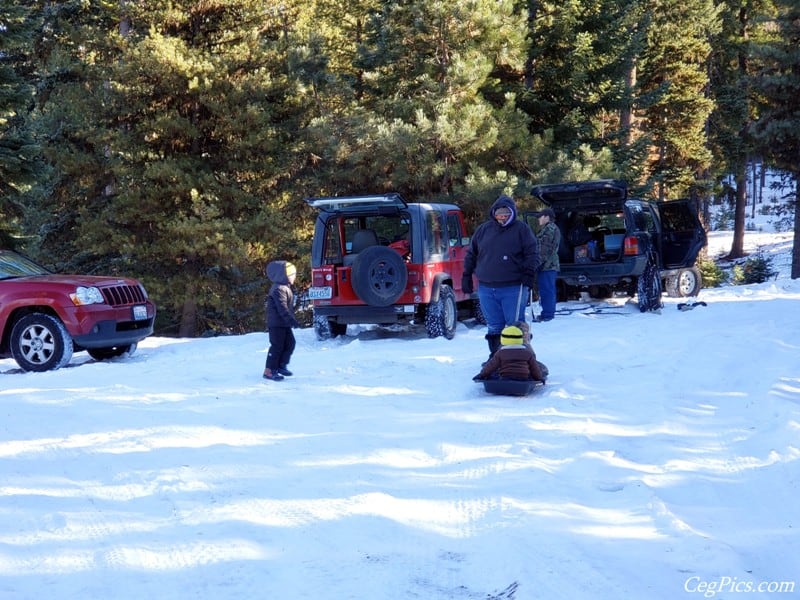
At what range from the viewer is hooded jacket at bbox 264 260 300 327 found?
886 cm

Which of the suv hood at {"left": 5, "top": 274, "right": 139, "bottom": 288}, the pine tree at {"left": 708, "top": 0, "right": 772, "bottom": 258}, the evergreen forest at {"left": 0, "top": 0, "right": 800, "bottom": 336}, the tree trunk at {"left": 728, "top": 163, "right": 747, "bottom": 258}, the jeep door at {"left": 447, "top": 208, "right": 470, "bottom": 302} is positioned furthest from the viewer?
the tree trunk at {"left": 728, "top": 163, "right": 747, "bottom": 258}

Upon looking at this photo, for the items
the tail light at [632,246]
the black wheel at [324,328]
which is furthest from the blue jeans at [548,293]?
the black wheel at [324,328]

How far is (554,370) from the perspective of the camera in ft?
29.1

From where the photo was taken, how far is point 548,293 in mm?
13914

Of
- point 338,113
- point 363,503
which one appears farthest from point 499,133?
point 363,503

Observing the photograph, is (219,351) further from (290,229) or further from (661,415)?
(290,229)

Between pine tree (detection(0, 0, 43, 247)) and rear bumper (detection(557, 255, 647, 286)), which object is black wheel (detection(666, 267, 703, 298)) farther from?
pine tree (detection(0, 0, 43, 247))

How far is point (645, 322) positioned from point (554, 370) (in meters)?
4.52

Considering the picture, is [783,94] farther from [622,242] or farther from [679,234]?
[622,242]

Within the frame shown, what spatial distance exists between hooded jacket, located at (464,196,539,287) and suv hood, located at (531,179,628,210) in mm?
5975

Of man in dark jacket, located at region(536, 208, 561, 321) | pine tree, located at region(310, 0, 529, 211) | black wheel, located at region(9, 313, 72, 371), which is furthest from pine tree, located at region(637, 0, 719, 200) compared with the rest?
black wheel, located at region(9, 313, 72, 371)

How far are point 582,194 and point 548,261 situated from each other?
1746 mm

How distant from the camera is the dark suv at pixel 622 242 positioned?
14.7 metres

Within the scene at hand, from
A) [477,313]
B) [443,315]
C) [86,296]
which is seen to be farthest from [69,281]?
[477,313]
